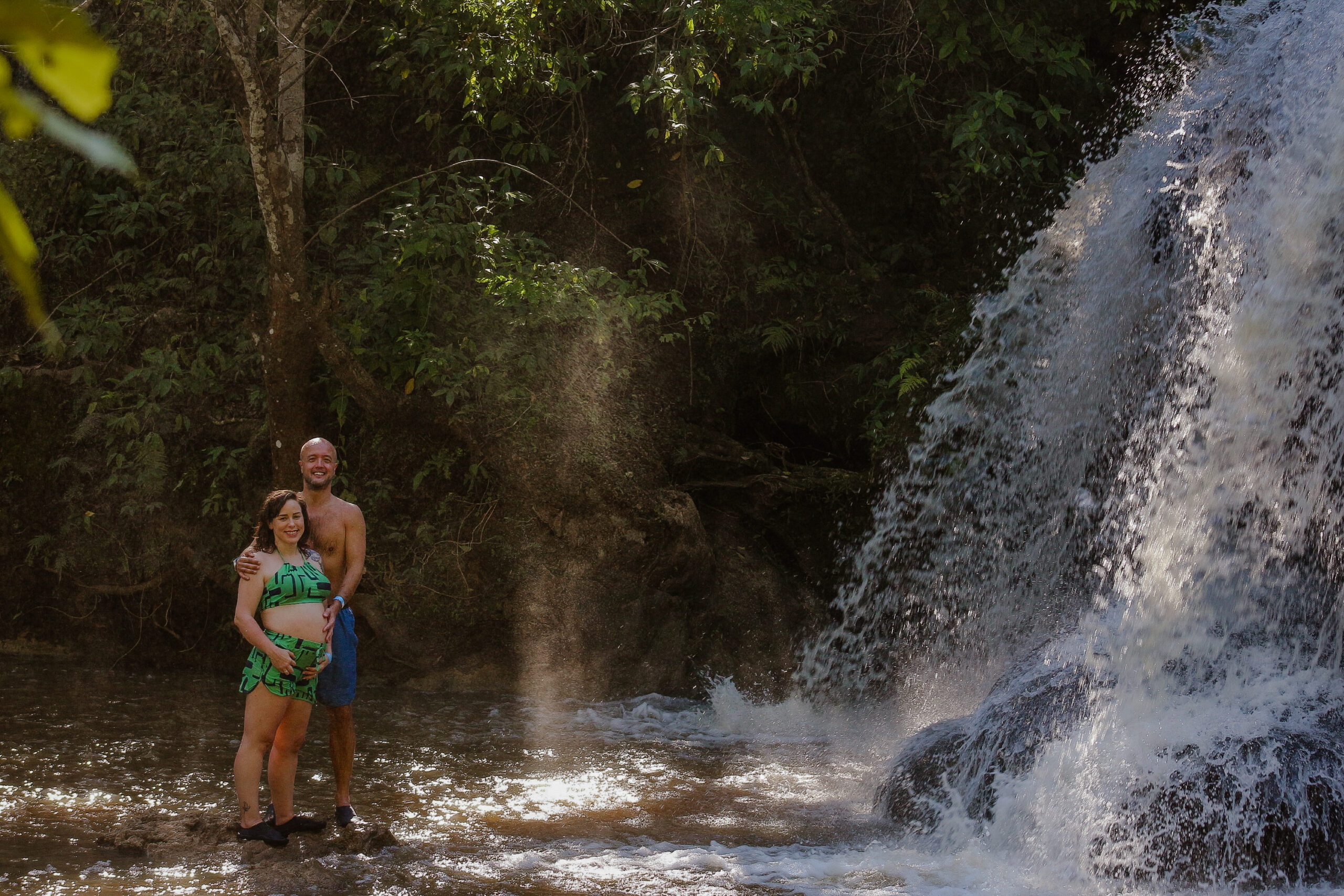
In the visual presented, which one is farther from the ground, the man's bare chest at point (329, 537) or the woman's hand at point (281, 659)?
the man's bare chest at point (329, 537)

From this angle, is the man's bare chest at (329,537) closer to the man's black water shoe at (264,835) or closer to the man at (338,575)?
the man at (338,575)

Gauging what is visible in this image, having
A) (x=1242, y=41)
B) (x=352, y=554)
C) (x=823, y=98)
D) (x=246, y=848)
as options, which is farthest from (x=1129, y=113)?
(x=246, y=848)

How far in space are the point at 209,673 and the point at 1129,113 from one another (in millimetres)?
8795

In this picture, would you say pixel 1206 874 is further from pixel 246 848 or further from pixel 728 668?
pixel 728 668

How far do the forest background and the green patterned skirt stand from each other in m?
3.96

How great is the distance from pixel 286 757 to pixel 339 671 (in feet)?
1.38

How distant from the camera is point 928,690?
28.8 feet

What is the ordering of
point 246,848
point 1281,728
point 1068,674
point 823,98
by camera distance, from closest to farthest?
point 246,848 → point 1281,728 → point 1068,674 → point 823,98

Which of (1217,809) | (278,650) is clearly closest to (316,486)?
(278,650)

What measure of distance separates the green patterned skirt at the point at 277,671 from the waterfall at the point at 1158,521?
113 inches

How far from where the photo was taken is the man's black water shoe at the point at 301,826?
198 inches

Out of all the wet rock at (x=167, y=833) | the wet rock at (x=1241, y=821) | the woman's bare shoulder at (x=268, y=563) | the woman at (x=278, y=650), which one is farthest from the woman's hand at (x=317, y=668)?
the wet rock at (x=1241, y=821)

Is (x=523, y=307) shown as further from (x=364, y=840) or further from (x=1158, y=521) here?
(x=364, y=840)

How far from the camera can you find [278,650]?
4.86 metres
